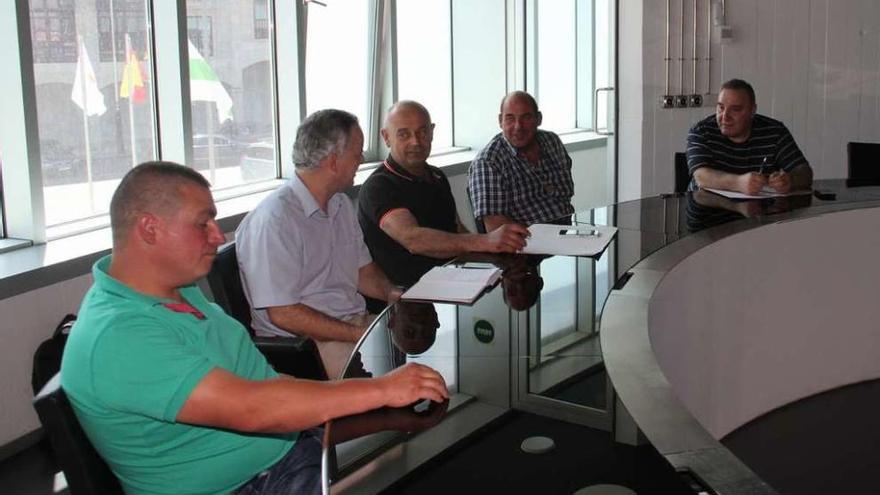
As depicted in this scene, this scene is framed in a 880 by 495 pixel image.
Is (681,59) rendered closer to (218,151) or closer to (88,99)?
(218,151)

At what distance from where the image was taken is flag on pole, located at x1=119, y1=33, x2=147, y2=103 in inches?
169

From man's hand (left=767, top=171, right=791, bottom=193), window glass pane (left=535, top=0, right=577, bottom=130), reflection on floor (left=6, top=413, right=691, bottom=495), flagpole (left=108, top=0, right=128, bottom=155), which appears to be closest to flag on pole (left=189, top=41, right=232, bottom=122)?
flagpole (left=108, top=0, right=128, bottom=155)

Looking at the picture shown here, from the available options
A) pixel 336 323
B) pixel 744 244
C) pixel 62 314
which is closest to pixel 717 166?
pixel 744 244

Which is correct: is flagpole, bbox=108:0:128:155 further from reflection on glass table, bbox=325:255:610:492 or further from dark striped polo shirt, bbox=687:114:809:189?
dark striped polo shirt, bbox=687:114:809:189

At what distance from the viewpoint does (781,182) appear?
365 cm

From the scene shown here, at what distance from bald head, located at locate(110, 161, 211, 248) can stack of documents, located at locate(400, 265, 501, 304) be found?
2.68 feet

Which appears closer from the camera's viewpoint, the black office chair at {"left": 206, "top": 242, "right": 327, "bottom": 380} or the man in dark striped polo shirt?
the black office chair at {"left": 206, "top": 242, "right": 327, "bottom": 380}

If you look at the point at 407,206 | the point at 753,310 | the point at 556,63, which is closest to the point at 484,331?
the point at 753,310

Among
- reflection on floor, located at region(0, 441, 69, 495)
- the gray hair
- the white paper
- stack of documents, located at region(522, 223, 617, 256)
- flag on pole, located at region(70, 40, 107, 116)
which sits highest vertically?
flag on pole, located at region(70, 40, 107, 116)

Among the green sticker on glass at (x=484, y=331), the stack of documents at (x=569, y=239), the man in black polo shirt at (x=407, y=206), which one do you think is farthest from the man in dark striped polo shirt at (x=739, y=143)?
the green sticker on glass at (x=484, y=331)

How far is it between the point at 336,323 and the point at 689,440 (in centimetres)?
152

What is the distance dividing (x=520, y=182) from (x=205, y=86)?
1.87 meters

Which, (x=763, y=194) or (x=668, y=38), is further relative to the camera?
(x=668, y=38)

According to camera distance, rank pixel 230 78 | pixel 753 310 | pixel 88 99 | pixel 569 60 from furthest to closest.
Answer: pixel 569 60 → pixel 230 78 → pixel 88 99 → pixel 753 310
